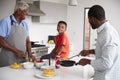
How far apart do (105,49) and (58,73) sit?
0.64 m

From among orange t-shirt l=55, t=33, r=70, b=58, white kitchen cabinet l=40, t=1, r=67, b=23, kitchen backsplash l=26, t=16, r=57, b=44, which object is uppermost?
white kitchen cabinet l=40, t=1, r=67, b=23

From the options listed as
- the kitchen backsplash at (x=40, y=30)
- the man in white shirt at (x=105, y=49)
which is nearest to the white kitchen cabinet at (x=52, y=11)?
the kitchen backsplash at (x=40, y=30)

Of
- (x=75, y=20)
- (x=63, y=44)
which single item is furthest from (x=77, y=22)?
(x=63, y=44)

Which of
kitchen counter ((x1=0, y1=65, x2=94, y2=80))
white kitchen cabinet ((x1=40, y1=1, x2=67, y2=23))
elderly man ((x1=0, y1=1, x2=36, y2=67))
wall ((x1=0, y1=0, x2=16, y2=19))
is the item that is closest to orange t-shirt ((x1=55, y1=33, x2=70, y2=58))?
elderly man ((x1=0, y1=1, x2=36, y2=67))

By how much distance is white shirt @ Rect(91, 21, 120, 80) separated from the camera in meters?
1.69

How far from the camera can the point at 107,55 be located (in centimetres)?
168

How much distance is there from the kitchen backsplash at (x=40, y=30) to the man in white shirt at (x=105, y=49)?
360 cm

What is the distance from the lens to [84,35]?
19.5 feet

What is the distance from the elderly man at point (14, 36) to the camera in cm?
256

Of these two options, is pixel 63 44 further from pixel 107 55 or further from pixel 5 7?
pixel 5 7

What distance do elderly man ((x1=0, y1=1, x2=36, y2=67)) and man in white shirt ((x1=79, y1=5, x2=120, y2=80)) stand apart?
3.75 feet

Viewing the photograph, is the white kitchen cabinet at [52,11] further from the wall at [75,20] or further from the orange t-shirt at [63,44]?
the orange t-shirt at [63,44]

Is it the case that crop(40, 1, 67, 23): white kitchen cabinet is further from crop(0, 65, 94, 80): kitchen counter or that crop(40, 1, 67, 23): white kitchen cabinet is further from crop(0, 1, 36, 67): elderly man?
crop(0, 65, 94, 80): kitchen counter

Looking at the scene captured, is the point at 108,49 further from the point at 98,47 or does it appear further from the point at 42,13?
the point at 42,13
